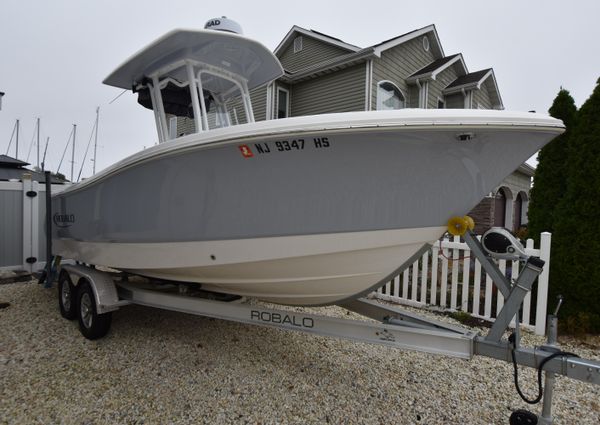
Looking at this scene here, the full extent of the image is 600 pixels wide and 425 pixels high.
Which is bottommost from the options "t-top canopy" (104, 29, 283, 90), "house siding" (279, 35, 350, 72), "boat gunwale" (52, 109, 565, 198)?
"boat gunwale" (52, 109, 565, 198)

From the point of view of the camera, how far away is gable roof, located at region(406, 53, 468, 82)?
11.5m

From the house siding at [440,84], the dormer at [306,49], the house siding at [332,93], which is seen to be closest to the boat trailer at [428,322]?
the house siding at [332,93]

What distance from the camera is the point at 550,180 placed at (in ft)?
14.9

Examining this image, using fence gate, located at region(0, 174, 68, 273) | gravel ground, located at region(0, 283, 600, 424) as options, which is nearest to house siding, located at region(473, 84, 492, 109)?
gravel ground, located at region(0, 283, 600, 424)

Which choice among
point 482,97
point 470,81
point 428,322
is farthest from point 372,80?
point 428,322

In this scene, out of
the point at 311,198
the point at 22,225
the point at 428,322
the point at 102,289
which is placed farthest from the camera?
the point at 22,225

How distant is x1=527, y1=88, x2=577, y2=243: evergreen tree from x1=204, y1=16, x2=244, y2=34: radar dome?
13.5 feet

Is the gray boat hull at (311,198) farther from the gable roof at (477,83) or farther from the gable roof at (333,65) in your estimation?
the gable roof at (477,83)

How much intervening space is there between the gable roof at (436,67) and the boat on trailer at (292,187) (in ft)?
32.1

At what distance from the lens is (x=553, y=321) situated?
194 cm

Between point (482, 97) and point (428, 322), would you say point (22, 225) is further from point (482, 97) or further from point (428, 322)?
point (482, 97)

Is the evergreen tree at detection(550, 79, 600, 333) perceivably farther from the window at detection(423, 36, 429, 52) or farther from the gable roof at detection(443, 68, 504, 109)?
the window at detection(423, 36, 429, 52)

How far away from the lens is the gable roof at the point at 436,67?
11547 millimetres

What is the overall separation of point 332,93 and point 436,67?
4208mm
